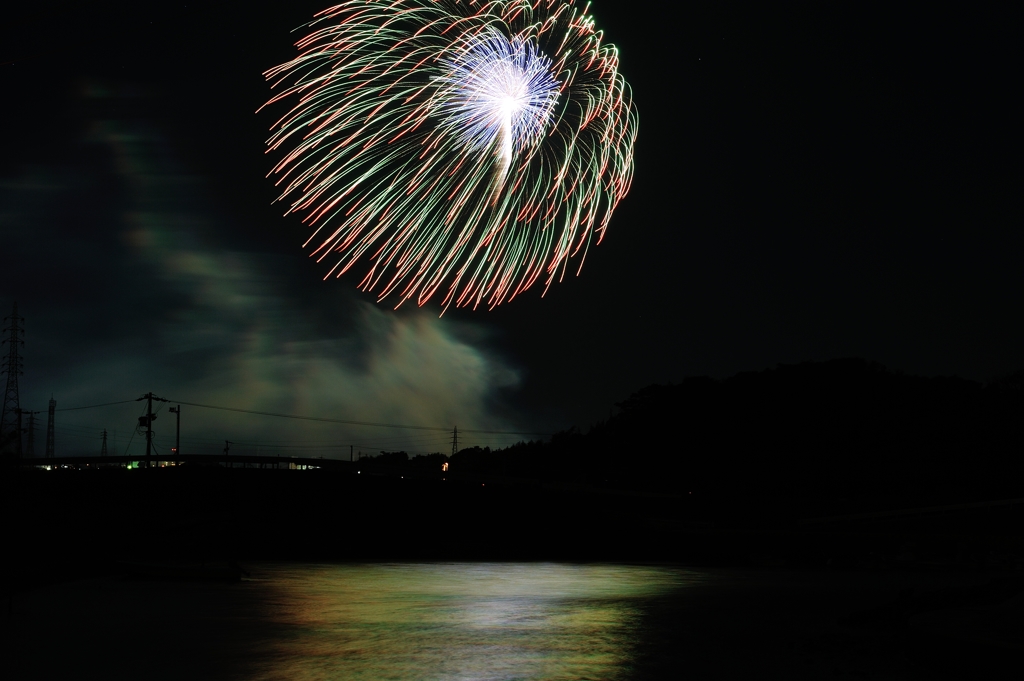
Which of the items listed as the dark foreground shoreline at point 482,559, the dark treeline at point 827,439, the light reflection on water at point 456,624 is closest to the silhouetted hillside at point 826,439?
the dark treeline at point 827,439

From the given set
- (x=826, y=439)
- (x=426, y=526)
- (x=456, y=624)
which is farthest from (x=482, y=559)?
(x=826, y=439)

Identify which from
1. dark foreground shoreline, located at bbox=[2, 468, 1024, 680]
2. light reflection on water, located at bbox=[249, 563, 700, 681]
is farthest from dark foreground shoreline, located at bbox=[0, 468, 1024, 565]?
light reflection on water, located at bbox=[249, 563, 700, 681]

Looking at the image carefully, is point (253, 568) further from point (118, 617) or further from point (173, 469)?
point (173, 469)

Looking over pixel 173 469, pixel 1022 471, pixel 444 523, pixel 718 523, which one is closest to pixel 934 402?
pixel 1022 471

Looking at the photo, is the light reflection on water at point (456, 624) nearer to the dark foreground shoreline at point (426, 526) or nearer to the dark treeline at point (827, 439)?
the dark foreground shoreline at point (426, 526)

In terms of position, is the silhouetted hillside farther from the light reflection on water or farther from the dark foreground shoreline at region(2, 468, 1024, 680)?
the light reflection on water
